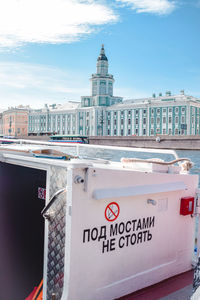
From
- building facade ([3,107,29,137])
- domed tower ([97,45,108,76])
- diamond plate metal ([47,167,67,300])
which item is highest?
domed tower ([97,45,108,76])

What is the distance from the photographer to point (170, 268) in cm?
324

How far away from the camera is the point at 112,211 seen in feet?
8.66

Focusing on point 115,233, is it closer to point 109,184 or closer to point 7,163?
point 109,184

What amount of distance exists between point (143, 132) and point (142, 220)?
7041 centimetres

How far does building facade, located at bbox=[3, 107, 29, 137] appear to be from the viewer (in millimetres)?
92938

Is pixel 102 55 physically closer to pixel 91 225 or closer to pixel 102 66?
pixel 102 66

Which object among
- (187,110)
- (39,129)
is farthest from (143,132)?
(39,129)

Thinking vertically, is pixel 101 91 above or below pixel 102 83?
below

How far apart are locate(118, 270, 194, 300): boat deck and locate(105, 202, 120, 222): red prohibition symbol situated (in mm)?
743

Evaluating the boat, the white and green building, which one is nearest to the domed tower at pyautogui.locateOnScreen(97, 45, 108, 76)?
the white and green building

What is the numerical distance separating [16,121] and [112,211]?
308 feet

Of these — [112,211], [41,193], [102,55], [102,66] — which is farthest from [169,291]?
[102,55]

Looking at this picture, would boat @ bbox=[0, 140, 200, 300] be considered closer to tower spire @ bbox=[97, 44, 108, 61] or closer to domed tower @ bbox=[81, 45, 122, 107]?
domed tower @ bbox=[81, 45, 122, 107]

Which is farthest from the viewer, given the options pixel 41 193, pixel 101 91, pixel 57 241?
pixel 101 91
